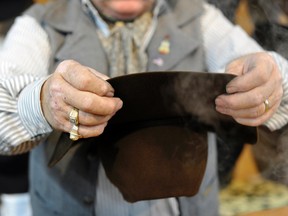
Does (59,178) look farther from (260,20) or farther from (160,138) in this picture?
(260,20)

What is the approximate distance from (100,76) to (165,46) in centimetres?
18

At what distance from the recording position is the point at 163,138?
0.58 metres

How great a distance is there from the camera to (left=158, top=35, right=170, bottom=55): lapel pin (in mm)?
670

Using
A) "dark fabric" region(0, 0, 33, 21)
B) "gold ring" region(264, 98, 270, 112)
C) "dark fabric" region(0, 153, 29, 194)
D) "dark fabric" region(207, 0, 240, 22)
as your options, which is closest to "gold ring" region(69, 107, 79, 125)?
"gold ring" region(264, 98, 270, 112)

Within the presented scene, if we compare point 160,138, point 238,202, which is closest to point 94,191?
point 160,138

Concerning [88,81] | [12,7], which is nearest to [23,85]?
[88,81]

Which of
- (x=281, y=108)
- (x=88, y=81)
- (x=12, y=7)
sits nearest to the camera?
(x=88, y=81)

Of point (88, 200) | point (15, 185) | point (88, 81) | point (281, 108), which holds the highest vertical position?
point (88, 81)

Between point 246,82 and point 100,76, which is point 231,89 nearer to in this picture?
point 246,82

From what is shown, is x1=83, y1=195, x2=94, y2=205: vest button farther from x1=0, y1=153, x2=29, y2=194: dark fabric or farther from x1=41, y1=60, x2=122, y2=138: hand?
x1=0, y1=153, x2=29, y2=194: dark fabric

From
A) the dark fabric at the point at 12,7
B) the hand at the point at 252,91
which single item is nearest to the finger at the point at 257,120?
the hand at the point at 252,91

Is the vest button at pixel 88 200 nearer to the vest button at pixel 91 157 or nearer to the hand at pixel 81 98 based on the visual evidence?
the vest button at pixel 91 157

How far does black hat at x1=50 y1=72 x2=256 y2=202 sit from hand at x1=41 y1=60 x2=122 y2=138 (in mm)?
38

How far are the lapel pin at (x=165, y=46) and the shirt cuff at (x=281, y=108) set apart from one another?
5.8 inches
